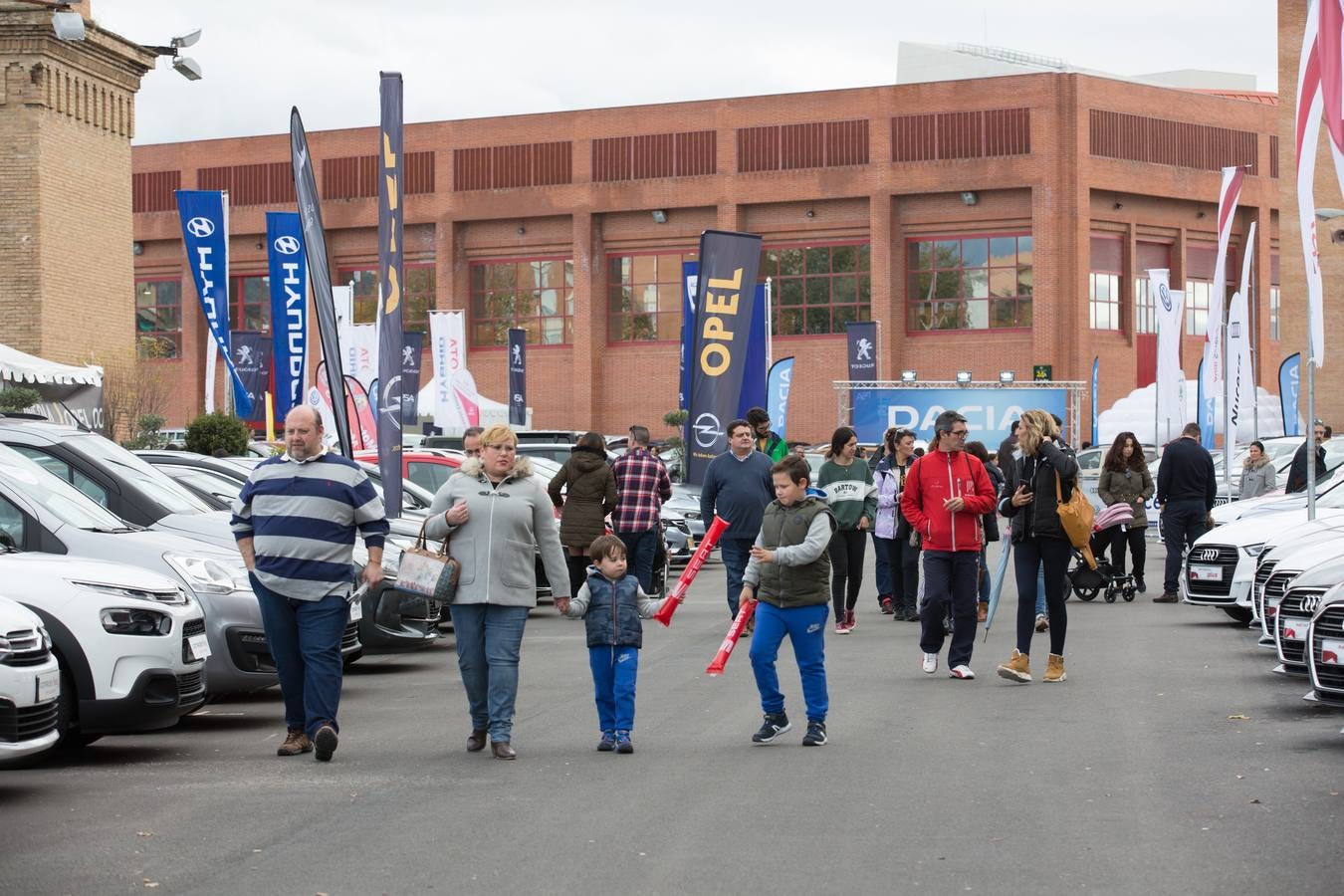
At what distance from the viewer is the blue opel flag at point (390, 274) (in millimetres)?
18781

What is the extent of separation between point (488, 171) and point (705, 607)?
47.4m

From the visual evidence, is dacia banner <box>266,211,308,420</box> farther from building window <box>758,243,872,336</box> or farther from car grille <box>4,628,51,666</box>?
building window <box>758,243,872,336</box>

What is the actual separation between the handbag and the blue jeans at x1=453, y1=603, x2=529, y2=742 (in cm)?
14

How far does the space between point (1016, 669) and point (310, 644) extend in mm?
5258

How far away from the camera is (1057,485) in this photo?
12547 millimetres

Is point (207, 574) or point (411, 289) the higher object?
point (411, 289)

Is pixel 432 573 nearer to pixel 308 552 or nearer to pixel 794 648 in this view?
pixel 308 552

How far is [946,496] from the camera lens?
12.9 metres

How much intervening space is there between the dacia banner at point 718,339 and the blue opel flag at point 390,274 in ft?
17.9

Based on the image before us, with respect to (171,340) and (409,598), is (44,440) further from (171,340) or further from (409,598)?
(171,340)

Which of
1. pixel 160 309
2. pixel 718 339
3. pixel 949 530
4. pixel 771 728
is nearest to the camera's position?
pixel 771 728

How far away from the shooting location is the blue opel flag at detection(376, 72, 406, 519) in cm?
1878

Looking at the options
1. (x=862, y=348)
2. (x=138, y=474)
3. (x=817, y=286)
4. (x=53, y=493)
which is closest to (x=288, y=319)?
(x=138, y=474)

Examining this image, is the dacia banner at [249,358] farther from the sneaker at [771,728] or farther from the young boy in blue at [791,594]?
the sneaker at [771,728]
